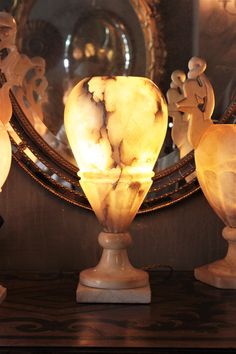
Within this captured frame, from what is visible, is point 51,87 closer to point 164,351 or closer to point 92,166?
point 92,166

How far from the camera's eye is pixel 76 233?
1.41m

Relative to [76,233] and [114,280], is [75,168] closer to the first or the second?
[76,233]

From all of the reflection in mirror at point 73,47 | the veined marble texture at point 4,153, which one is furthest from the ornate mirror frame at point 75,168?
the veined marble texture at point 4,153

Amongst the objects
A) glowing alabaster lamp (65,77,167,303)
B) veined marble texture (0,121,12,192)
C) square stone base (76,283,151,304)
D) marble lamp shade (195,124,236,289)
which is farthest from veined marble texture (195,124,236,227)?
veined marble texture (0,121,12,192)

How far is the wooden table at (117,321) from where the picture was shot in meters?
0.94

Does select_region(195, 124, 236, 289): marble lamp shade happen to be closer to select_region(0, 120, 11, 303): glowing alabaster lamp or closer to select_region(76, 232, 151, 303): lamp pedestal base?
select_region(76, 232, 151, 303): lamp pedestal base

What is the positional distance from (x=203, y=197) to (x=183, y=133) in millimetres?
142

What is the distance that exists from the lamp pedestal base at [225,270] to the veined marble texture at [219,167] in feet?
0.10

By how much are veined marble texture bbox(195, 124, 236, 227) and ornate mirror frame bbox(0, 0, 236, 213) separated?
4.3 inches

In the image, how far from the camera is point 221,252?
142 cm

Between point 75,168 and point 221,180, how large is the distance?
0.30 m

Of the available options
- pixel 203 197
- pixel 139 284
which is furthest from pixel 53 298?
pixel 203 197

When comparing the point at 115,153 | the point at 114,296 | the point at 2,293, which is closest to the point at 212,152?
the point at 115,153

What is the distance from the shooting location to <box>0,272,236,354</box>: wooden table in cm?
94
